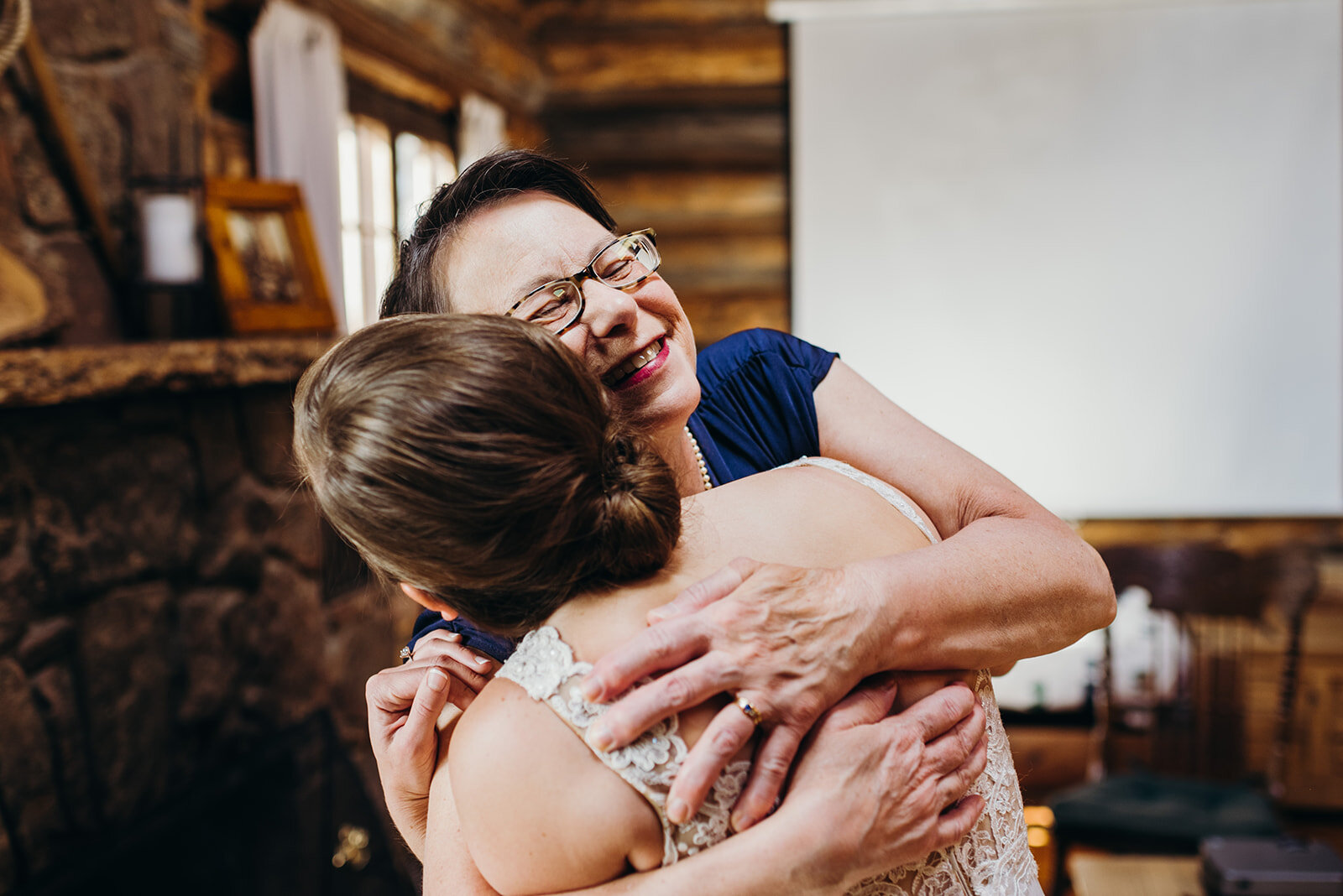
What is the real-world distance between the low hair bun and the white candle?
178 cm

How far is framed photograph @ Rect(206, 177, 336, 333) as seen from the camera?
227 centimetres

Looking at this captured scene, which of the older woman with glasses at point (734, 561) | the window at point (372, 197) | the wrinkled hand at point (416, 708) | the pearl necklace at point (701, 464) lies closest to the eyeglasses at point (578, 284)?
the older woman with glasses at point (734, 561)

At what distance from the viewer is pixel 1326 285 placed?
4.71 metres

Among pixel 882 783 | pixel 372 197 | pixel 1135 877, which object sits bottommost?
pixel 1135 877

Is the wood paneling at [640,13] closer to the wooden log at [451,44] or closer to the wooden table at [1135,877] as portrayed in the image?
the wooden log at [451,44]

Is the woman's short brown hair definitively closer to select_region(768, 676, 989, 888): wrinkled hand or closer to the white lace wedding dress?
the white lace wedding dress

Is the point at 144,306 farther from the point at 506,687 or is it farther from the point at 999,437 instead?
the point at 999,437

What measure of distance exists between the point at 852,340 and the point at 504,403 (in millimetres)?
4379

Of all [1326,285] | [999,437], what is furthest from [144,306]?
[1326,285]

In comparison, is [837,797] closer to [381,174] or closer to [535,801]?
[535,801]

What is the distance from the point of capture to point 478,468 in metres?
0.72

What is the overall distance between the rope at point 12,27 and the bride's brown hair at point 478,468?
4.38ft

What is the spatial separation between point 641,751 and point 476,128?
4.07m

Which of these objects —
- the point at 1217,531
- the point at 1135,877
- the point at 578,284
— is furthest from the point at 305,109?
the point at 1217,531
